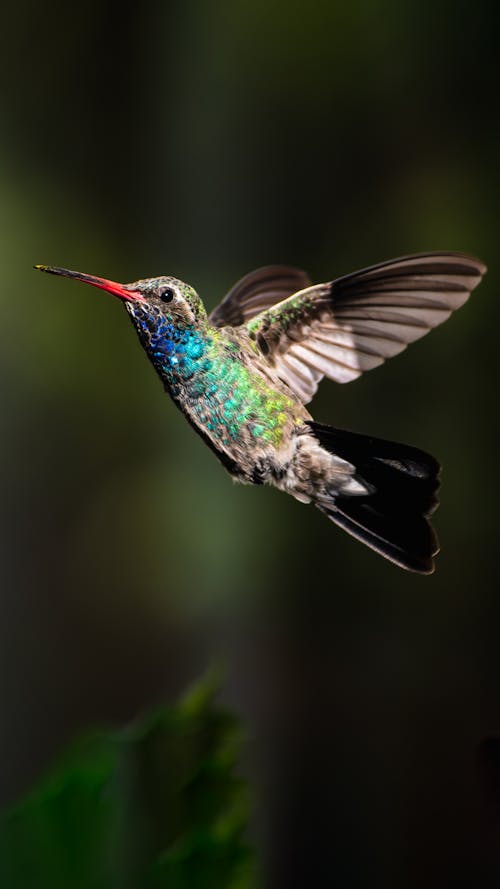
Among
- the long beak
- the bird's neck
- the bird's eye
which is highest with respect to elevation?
the bird's eye

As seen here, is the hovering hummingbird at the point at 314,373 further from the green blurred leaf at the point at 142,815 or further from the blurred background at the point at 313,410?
the blurred background at the point at 313,410

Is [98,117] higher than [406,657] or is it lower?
higher

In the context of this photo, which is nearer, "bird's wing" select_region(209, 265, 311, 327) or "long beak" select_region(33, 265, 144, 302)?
"long beak" select_region(33, 265, 144, 302)

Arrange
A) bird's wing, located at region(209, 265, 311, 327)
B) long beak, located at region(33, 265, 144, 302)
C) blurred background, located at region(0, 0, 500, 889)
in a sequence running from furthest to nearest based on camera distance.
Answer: blurred background, located at region(0, 0, 500, 889) < bird's wing, located at region(209, 265, 311, 327) < long beak, located at region(33, 265, 144, 302)

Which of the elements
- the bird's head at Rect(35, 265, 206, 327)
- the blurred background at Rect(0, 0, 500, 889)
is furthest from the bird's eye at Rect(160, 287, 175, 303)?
the blurred background at Rect(0, 0, 500, 889)

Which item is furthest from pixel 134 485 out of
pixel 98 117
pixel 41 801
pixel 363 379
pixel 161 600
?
pixel 41 801

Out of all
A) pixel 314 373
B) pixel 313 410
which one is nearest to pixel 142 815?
pixel 314 373

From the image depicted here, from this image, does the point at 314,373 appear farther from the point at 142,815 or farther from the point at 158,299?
the point at 142,815

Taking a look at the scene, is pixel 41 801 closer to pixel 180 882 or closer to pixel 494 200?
pixel 180 882

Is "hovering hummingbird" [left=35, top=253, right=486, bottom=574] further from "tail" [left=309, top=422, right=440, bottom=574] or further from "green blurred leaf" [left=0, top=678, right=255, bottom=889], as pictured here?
"green blurred leaf" [left=0, top=678, right=255, bottom=889]
